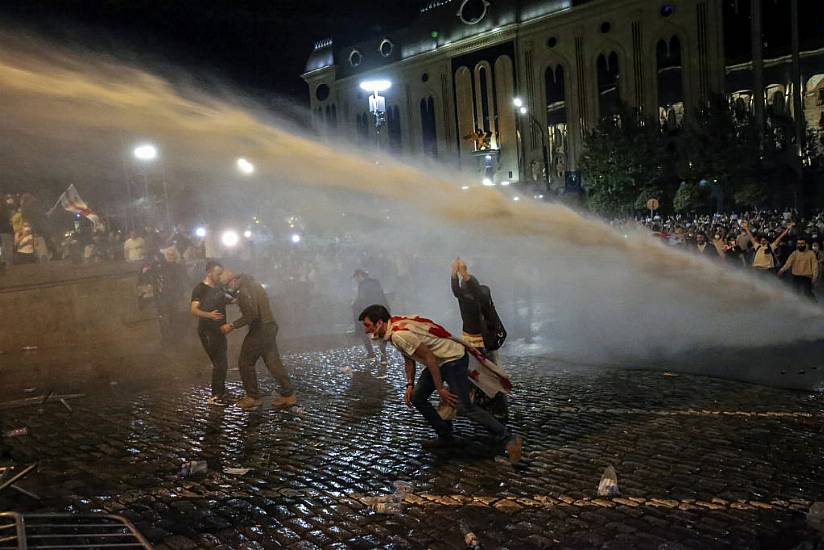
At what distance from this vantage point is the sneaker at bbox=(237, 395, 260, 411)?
8.43 meters

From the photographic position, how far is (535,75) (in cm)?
4822

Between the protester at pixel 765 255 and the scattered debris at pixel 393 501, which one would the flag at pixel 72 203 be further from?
the protester at pixel 765 255

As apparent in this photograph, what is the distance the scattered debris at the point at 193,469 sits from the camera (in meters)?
6.03

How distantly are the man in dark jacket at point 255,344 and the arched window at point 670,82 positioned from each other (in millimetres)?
39311

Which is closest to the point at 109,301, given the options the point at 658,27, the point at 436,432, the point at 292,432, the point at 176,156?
the point at 292,432

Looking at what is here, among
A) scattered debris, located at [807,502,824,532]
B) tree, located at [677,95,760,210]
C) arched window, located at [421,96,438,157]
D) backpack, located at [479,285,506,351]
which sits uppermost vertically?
arched window, located at [421,96,438,157]

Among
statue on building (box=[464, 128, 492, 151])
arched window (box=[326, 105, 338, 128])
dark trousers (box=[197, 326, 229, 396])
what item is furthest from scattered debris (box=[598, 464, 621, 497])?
arched window (box=[326, 105, 338, 128])

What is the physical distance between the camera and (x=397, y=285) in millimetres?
20688

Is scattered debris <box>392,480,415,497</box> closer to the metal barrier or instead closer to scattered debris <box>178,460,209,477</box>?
scattered debris <box>178,460,209,477</box>

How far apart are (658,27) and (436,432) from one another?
41.8 meters

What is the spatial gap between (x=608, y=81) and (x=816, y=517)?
44.1 metres

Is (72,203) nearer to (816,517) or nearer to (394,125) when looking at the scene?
(816,517)

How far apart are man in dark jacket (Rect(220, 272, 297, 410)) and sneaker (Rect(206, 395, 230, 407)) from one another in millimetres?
311

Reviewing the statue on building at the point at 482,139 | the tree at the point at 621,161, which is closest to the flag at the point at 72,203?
the tree at the point at 621,161
